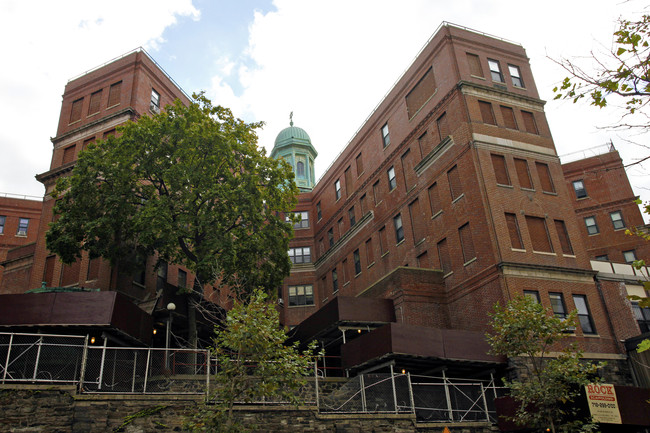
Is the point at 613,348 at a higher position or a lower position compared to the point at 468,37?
lower

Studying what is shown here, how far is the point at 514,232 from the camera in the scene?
2948 centimetres

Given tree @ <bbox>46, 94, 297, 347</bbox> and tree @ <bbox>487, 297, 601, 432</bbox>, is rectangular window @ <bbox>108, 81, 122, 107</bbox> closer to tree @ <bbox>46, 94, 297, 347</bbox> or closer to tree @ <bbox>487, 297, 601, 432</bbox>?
tree @ <bbox>46, 94, 297, 347</bbox>

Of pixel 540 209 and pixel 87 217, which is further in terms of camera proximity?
pixel 540 209

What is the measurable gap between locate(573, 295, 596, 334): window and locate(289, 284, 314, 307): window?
26648mm

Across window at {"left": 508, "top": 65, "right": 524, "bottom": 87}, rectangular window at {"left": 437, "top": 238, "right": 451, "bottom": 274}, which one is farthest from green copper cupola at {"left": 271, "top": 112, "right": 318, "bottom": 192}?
rectangular window at {"left": 437, "top": 238, "right": 451, "bottom": 274}

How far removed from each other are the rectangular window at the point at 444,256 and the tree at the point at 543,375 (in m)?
10.5

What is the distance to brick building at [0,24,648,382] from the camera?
90.6 ft

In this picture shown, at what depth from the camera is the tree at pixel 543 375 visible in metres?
18.5

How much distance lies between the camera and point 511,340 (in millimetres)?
20500

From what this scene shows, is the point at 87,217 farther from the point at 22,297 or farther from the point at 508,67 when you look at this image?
the point at 508,67

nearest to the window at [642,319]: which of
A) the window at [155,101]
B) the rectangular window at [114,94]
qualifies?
the window at [155,101]

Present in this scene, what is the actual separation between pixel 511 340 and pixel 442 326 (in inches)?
408

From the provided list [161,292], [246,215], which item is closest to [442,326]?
[246,215]

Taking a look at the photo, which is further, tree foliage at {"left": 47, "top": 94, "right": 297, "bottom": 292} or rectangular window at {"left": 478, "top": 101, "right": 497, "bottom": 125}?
rectangular window at {"left": 478, "top": 101, "right": 497, "bottom": 125}
